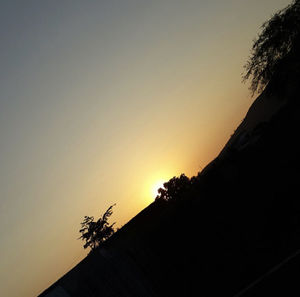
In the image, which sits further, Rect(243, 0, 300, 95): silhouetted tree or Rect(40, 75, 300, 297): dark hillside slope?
Rect(243, 0, 300, 95): silhouetted tree

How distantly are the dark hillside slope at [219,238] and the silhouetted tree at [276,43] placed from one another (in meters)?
14.9

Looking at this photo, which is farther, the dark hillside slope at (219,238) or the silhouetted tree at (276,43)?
the silhouetted tree at (276,43)

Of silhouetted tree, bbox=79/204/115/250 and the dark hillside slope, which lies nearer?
the dark hillside slope

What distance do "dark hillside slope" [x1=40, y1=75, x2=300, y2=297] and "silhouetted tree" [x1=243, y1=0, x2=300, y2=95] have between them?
14.9 metres

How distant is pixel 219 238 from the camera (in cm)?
1087

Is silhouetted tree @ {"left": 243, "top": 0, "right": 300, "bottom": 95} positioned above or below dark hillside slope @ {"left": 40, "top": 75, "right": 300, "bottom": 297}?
above

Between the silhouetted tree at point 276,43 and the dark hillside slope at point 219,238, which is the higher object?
the silhouetted tree at point 276,43

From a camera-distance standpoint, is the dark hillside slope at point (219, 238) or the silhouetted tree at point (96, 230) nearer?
the dark hillside slope at point (219, 238)

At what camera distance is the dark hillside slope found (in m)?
9.74

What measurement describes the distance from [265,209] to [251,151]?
3292 mm

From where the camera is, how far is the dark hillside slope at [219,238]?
9.74 meters

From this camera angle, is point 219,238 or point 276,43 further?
point 276,43

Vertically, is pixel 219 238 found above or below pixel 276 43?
below

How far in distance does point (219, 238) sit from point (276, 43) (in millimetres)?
23272
